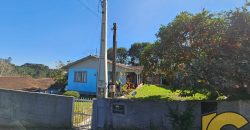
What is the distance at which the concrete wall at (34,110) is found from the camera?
42.7 feet

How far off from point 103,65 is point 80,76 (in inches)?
712

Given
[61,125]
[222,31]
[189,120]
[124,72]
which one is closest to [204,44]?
[222,31]

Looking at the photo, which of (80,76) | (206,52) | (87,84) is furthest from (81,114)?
(80,76)

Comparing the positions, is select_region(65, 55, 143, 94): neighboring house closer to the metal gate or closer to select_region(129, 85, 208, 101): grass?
select_region(129, 85, 208, 101): grass

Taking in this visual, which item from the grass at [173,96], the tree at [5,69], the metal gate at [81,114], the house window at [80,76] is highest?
the tree at [5,69]

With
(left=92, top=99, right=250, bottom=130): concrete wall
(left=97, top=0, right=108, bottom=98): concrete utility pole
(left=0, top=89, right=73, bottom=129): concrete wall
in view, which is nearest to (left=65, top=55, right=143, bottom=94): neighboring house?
(left=0, top=89, right=73, bottom=129): concrete wall

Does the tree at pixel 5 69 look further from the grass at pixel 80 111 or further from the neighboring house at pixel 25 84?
the grass at pixel 80 111

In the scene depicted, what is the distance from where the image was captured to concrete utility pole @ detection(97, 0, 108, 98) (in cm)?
1271

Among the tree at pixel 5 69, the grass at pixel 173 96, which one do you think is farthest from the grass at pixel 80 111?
the tree at pixel 5 69

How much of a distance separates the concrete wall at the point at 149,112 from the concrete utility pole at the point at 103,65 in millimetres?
504

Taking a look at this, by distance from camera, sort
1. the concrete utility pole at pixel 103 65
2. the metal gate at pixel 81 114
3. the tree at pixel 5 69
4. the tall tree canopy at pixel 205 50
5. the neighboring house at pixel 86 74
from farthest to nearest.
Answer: the tree at pixel 5 69
the neighboring house at pixel 86 74
the metal gate at pixel 81 114
the concrete utility pole at pixel 103 65
the tall tree canopy at pixel 205 50

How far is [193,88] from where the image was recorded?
10.4 m

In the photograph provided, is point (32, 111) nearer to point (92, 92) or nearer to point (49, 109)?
point (49, 109)

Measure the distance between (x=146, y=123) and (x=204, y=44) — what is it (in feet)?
14.9
